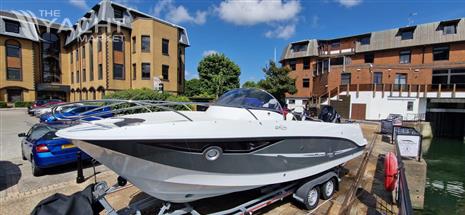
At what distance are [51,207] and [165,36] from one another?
19578 millimetres

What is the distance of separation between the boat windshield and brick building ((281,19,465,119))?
14.8m

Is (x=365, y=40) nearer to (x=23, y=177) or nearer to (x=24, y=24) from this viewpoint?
(x=23, y=177)

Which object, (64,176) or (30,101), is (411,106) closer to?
(64,176)

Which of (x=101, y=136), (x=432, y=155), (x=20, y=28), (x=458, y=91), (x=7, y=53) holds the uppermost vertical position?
(x=20, y=28)

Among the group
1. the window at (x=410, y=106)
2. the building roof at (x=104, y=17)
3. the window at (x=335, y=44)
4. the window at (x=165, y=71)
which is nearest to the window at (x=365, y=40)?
the window at (x=335, y=44)

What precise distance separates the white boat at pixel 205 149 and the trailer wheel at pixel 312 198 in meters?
0.32

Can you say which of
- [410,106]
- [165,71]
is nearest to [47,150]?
[165,71]

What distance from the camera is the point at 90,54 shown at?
21.3 metres

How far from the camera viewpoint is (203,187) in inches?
107

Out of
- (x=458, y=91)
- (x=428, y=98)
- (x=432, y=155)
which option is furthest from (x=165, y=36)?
(x=458, y=91)

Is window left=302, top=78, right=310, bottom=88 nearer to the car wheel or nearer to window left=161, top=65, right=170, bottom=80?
window left=161, top=65, right=170, bottom=80

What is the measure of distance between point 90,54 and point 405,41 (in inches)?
1290

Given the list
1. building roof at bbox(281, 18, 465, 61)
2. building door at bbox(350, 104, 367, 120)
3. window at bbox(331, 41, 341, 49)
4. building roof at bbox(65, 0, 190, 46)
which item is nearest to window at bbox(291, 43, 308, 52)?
building roof at bbox(281, 18, 465, 61)

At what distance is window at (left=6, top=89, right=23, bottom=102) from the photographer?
81.1ft
